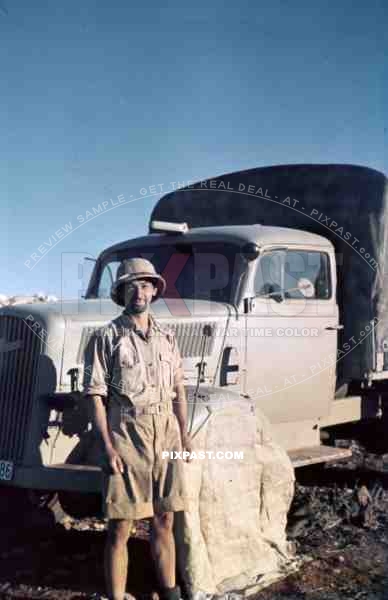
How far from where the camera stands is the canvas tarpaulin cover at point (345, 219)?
639cm

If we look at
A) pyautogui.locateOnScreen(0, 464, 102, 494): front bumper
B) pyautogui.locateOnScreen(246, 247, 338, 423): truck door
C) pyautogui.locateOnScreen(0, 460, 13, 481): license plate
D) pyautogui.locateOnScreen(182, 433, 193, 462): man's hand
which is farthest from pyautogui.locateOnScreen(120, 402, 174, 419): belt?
pyautogui.locateOnScreen(246, 247, 338, 423): truck door

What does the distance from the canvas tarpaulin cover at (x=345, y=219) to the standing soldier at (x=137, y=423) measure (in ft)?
9.56

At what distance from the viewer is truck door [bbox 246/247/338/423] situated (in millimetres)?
5617

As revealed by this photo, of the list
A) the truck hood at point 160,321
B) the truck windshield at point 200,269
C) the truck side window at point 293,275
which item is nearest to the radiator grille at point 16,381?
the truck hood at point 160,321

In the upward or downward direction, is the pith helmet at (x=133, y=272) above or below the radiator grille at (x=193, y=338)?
above

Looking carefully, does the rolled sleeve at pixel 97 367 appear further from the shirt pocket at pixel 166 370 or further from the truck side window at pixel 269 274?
the truck side window at pixel 269 274

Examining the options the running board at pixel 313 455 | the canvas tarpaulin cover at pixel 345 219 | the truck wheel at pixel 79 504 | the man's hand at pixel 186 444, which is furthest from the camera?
the canvas tarpaulin cover at pixel 345 219

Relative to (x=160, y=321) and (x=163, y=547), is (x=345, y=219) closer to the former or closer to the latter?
(x=160, y=321)

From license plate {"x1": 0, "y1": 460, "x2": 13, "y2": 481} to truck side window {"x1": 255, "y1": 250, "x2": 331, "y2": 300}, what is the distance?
2.27 meters

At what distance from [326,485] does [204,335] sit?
2.78 metres

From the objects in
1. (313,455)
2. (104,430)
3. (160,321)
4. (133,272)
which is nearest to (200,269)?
(160,321)

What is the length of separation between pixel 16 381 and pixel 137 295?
4.07 feet

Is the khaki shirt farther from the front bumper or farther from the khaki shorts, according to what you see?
the front bumper

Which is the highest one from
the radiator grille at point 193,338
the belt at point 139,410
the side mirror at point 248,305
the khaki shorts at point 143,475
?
the side mirror at point 248,305
